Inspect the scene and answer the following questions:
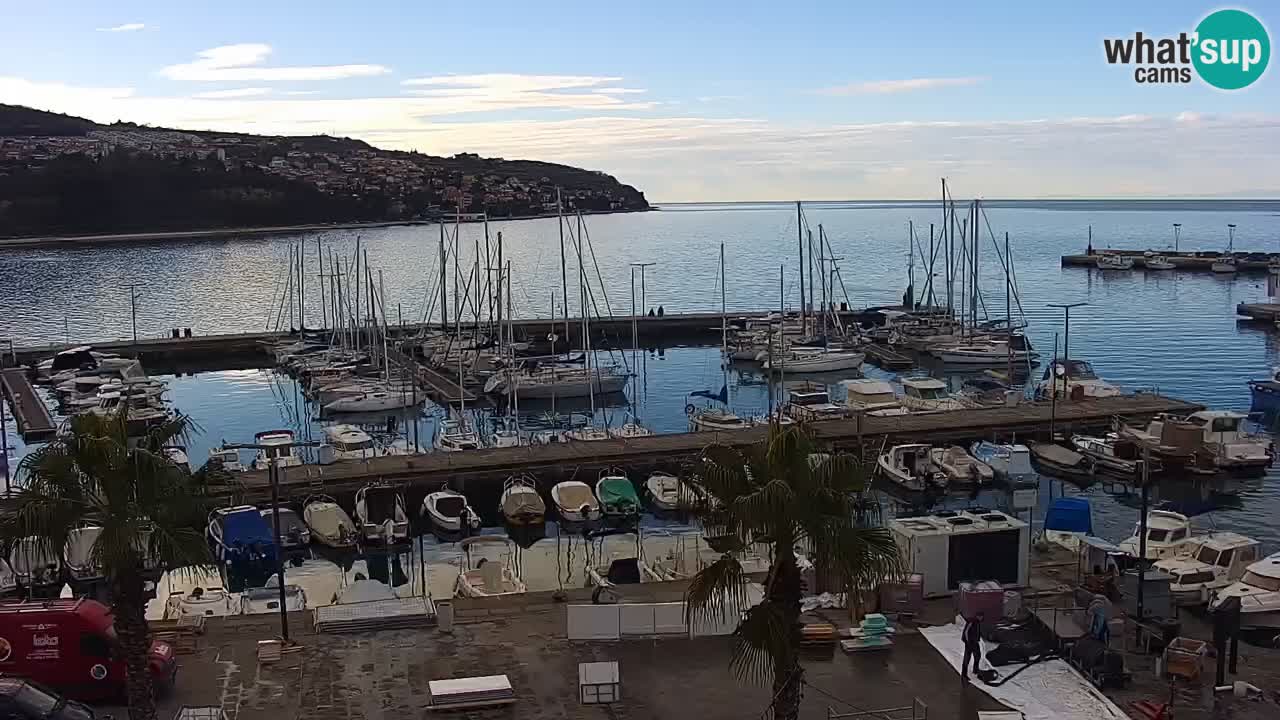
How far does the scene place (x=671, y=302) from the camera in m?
116

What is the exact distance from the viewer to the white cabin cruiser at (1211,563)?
73.0 ft

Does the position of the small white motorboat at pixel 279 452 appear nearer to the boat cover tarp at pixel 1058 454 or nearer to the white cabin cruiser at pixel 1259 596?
the white cabin cruiser at pixel 1259 596

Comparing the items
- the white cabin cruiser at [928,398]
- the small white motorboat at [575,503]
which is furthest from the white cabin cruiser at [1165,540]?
the white cabin cruiser at [928,398]

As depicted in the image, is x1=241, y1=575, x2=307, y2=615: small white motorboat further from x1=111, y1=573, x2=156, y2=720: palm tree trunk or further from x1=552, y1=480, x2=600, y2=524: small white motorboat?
x1=552, y1=480, x2=600, y2=524: small white motorboat

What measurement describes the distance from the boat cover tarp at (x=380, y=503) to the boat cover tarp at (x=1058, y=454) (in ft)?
68.7

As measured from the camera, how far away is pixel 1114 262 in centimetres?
13462

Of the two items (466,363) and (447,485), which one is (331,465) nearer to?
(447,485)

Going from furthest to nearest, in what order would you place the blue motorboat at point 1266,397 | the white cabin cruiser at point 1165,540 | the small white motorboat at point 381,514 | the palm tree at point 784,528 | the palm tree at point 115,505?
the blue motorboat at point 1266,397 → the small white motorboat at point 381,514 → the white cabin cruiser at point 1165,540 → the palm tree at point 115,505 → the palm tree at point 784,528

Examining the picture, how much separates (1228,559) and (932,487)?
12860 millimetres

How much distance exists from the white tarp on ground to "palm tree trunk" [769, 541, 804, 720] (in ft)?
14.9

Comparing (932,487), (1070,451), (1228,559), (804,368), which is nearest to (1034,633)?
(1228,559)

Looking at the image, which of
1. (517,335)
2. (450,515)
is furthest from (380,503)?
(517,335)

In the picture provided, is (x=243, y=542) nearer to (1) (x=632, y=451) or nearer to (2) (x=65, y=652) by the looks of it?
(2) (x=65, y=652)

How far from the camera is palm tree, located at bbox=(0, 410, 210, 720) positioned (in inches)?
466
